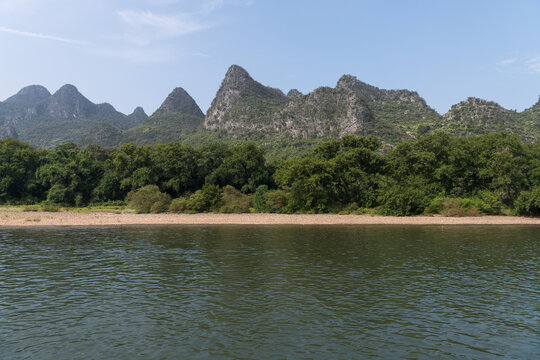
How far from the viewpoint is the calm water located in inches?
447

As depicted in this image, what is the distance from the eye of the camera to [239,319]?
13.6 m

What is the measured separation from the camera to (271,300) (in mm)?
15867

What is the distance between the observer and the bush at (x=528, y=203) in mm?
45938

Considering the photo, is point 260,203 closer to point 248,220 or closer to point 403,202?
point 248,220

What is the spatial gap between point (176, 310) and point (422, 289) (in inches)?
467

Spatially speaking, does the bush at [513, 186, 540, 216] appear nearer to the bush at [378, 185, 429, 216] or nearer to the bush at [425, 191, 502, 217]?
the bush at [425, 191, 502, 217]

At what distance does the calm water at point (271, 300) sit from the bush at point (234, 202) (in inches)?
1057

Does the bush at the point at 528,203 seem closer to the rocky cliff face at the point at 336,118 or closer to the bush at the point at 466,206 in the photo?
the bush at the point at 466,206

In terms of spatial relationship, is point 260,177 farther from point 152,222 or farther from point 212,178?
point 152,222

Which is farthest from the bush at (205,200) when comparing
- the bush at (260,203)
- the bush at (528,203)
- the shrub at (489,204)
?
the bush at (528,203)

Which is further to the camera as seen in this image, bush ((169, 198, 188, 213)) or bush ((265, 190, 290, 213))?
bush ((169, 198, 188, 213))

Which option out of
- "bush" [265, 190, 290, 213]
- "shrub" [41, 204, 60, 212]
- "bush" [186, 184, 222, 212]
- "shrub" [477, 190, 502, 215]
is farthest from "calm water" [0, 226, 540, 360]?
"shrub" [41, 204, 60, 212]

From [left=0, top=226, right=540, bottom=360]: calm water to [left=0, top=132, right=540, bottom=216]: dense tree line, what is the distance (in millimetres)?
24035

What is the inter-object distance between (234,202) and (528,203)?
4226 cm
